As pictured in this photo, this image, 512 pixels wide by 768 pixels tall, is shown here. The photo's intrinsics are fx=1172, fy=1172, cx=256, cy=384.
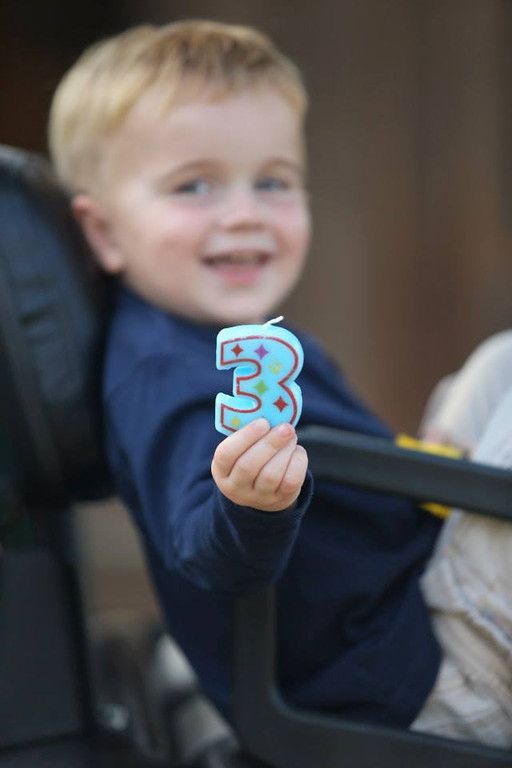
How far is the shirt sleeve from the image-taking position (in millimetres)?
884

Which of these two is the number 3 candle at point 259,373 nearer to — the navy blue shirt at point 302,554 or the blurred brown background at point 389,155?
the navy blue shirt at point 302,554

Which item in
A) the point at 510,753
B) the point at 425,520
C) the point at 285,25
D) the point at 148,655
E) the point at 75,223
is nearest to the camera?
the point at 510,753

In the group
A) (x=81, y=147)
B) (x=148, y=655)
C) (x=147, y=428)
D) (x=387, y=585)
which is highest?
(x=81, y=147)

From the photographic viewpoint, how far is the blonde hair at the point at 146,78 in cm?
131

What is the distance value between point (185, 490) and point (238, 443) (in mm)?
237

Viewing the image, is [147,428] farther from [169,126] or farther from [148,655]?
[148,655]

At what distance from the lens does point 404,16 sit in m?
3.74

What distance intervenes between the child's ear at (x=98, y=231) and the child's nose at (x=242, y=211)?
15cm

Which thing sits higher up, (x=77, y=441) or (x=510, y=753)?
(x=77, y=441)

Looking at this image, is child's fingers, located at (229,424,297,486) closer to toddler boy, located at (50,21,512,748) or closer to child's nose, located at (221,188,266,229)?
toddler boy, located at (50,21,512,748)

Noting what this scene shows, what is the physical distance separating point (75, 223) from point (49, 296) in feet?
0.45

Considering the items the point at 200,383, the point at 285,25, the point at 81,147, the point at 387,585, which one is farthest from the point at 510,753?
the point at 285,25

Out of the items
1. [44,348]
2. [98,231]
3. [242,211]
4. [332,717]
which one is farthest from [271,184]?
[332,717]

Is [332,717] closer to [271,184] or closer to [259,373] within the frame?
[259,373]
